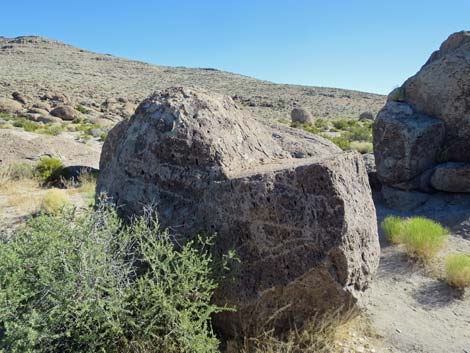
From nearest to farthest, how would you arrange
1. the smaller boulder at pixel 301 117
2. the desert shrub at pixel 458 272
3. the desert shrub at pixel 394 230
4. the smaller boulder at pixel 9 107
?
1. the desert shrub at pixel 458 272
2. the desert shrub at pixel 394 230
3. the smaller boulder at pixel 9 107
4. the smaller boulder at pixel 301 117

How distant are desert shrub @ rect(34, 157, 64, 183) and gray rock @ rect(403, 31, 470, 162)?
809 cm

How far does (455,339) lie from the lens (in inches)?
152

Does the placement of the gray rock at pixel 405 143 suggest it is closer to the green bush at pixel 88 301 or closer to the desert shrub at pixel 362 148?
the desert shrub at pixel 362 148

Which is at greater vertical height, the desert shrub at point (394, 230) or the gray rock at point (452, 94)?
the gray rock at point (452, 94)

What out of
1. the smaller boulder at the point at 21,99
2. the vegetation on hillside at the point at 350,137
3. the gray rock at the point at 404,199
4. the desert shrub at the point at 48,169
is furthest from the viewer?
the smaller boulder at the point at 21,99

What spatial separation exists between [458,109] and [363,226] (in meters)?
5.71

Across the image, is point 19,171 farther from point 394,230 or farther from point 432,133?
point 432,133

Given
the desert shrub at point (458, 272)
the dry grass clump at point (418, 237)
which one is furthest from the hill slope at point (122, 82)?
the desert shrub at point (458, 272)

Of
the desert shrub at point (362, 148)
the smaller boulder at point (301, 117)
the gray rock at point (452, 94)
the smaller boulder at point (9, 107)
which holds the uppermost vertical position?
the gray rock at point (452, 94)

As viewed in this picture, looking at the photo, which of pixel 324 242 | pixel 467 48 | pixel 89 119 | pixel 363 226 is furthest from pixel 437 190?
pixel 89 119

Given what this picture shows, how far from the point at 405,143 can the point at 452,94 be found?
130 cm

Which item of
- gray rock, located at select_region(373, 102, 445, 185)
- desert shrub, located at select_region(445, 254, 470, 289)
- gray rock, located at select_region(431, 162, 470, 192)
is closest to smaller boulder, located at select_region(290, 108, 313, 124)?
gray rock, located at select_region(373, 102, 445, 185)

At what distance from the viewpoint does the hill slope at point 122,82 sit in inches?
1869

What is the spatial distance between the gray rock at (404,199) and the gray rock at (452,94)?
1.00m
